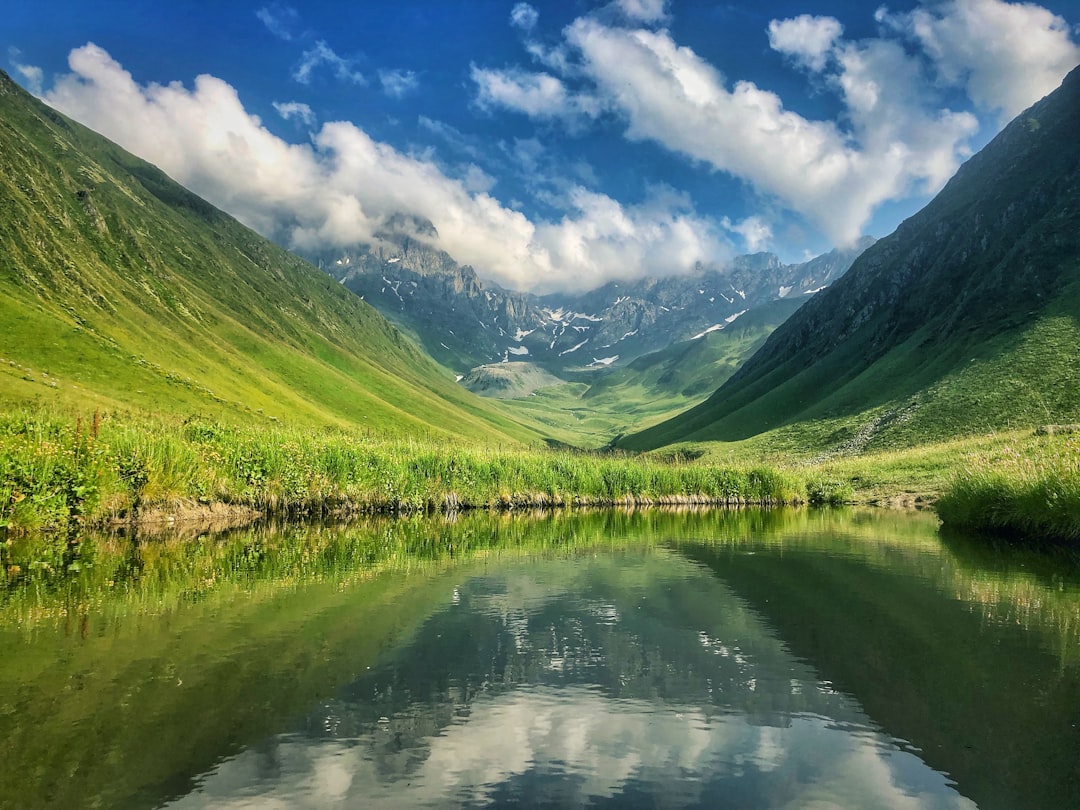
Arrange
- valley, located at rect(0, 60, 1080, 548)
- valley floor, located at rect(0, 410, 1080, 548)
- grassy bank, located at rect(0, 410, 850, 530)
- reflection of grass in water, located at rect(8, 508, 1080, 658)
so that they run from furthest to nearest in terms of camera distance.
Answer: valley, located at rect(0, 60, 1080, 548), valley floor, located at rect(0, 410, 1080, 548), grassy bank, located at rect(0, 410, 850, 530), reflection of grass in water, located at rect(8, 508, 1080, 658)

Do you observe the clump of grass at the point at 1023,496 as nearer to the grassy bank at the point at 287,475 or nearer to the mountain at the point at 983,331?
the grassy bank at the point at 287,475

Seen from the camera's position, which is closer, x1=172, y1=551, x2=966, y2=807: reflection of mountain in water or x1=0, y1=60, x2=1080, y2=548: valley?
x1=172, y1=551, x2=966, y2=807: reflection of mountain in water

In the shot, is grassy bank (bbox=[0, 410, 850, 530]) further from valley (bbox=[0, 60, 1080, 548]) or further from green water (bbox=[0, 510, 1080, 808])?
green water (bbox=[0, 510, 1080, 808])

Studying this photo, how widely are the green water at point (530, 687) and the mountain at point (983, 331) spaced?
307 feet

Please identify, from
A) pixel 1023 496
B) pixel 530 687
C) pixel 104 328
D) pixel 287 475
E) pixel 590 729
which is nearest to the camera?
pixel 590 729

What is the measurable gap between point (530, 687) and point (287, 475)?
34.0 metres

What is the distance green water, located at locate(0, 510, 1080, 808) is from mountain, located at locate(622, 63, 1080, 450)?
93530mm

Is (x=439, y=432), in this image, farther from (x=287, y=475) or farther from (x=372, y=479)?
(x=287, y=475)

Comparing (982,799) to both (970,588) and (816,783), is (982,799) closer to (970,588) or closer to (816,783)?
(816,783)

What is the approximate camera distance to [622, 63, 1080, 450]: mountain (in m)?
114

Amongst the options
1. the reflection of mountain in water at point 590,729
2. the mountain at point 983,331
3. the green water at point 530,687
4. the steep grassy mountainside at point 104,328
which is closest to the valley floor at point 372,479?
the green water at point 530,687

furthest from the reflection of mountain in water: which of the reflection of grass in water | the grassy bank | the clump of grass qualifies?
the clump of grass

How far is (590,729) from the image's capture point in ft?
35.7

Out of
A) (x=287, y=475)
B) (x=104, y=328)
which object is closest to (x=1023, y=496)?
(x=287, y=475)
